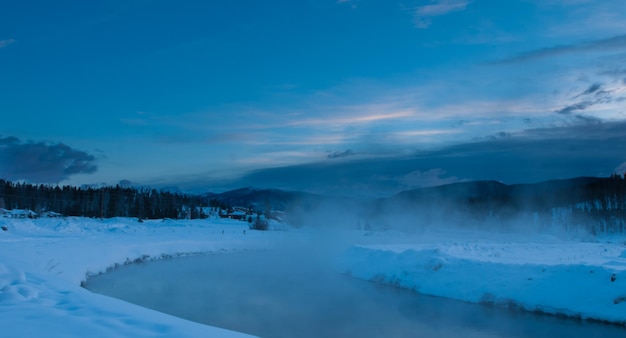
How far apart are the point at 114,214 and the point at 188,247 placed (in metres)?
57.6

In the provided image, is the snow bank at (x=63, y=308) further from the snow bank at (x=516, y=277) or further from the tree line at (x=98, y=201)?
the tree line at (x=98, y=201)

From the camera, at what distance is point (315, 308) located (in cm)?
1590

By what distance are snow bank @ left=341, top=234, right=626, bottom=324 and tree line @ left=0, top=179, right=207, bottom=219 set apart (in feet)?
227

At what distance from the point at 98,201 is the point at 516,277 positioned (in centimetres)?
9485

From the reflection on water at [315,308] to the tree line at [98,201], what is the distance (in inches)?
2594

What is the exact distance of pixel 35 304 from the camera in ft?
27.9

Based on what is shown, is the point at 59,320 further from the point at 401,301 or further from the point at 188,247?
the point at 188,247

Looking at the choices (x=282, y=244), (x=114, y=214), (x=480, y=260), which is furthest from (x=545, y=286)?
(x=114, y=214)

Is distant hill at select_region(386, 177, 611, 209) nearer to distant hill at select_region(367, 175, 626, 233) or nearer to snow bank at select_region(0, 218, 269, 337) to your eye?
distant hill at select_region(367, 175, 626, 233)

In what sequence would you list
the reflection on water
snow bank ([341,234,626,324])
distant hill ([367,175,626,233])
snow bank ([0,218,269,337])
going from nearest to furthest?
snow bank ([0,218,269,337]) < the reflection on water < snow bank ([341,234,626,324]) < distant hill ([367,175,626,233])

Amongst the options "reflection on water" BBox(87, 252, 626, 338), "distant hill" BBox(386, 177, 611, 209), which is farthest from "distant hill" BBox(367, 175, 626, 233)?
"reflection on water" BBox(87, 252, 626, 338)

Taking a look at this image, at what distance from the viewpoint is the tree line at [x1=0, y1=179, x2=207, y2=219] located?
8688cm

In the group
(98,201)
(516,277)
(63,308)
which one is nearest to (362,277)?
(516,277)

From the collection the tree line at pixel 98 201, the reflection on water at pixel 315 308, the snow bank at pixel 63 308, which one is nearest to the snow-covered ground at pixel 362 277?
the snow bank at pixel 63 308
